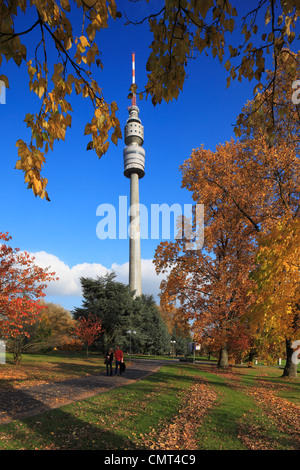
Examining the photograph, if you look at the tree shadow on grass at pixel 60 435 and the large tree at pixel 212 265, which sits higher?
the large tree at pixel 212 265

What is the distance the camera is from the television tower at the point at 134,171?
78250mm

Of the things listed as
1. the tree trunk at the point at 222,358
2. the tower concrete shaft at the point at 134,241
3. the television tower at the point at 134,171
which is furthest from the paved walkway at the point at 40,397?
the television tower at the point at 134,171

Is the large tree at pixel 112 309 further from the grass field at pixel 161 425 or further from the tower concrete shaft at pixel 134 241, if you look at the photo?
the tower concrete shaft at pixel 134 241

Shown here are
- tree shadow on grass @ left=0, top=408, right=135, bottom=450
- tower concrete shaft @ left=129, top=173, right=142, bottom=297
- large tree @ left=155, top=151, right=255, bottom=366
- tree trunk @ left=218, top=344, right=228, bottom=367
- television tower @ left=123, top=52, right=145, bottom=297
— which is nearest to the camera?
tree shadow on grass @ left=0, top=408, right=135, bottom=450

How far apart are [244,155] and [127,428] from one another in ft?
47.9

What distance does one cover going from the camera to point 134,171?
93750mm

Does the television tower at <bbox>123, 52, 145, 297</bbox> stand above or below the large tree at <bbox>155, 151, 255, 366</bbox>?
above

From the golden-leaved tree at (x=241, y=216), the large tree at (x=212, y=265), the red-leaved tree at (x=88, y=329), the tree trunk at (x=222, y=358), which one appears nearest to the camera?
the golden-leaved tree at (x=241, y=216)

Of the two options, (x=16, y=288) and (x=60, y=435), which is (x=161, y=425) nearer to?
(x=60, y=435)

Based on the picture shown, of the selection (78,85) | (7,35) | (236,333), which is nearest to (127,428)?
(78,85)

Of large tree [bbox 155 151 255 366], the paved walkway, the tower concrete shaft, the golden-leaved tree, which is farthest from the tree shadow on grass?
the tower concrete shaft

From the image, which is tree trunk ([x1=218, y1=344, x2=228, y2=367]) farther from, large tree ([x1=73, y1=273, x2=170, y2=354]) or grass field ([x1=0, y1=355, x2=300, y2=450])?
large tree ([x1=73, y1=273, x2=170, y2=354])

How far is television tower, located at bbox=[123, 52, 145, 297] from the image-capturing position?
257 feet

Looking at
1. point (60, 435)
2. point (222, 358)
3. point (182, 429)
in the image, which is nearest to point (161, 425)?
point (182, 429)
